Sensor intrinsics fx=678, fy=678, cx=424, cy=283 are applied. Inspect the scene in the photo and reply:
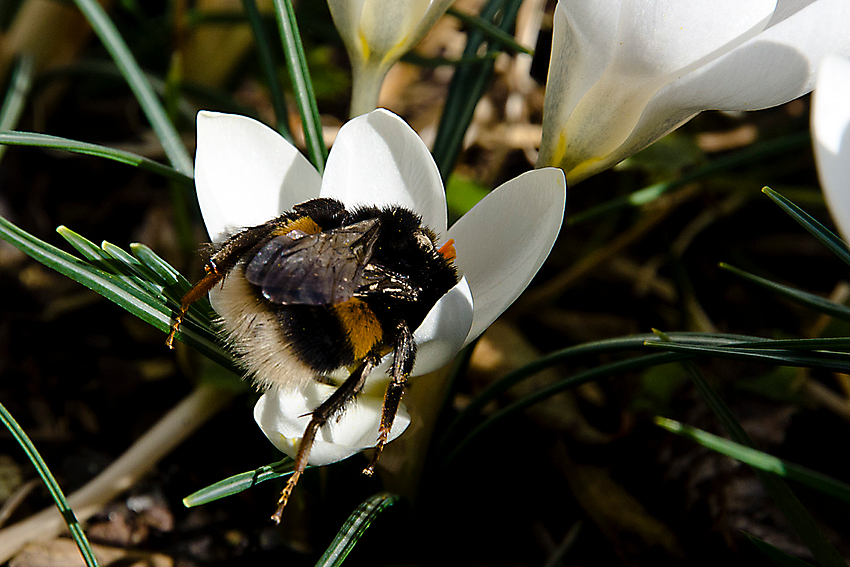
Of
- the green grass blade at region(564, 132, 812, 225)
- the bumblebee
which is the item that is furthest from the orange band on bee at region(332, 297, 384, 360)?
the green grass blade at region(564, 132, 812, 225)

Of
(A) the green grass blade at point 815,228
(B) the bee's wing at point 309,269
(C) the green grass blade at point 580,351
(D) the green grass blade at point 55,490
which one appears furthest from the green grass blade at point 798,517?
(D) the green grass blade at point 55,490

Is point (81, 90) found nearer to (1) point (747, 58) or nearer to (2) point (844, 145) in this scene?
(1) point (747, 58)

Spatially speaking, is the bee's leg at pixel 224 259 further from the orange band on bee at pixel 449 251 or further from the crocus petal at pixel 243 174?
the orange band on bee at pixel 449 251

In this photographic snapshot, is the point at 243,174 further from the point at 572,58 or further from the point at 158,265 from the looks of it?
the point at 572,58

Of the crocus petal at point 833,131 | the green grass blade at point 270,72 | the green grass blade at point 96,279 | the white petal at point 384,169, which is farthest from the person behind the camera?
the green grass blade at point 270,72

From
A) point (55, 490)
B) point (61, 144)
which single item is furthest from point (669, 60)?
point (55, 490)

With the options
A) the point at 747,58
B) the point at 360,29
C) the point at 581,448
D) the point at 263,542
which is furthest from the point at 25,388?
the point at 747,58
